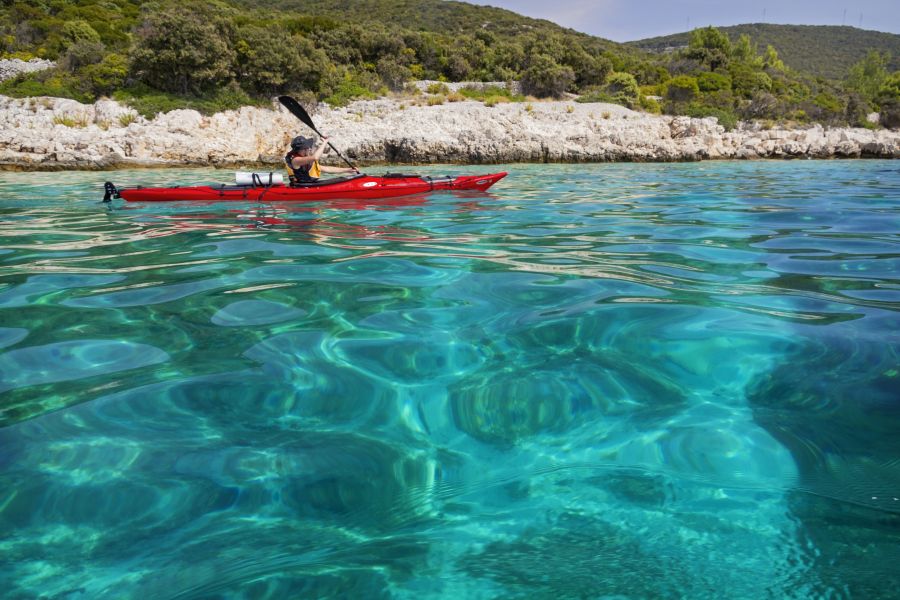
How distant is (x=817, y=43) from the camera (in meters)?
89.4

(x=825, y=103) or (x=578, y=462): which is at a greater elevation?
(x=825, y=103)

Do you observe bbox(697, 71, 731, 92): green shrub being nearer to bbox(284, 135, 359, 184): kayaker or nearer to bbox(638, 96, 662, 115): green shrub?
bbox(638, 96, 662, 115): green shrub

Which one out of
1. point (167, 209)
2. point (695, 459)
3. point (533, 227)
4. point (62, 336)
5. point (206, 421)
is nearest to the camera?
point (695, 459)

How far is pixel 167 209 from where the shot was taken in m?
7.52

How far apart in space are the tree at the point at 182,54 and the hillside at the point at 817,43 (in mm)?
81300

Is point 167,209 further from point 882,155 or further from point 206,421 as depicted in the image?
point 882,155

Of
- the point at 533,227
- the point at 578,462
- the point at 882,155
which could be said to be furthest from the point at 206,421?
the point at 882,155

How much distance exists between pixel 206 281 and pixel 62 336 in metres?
0.96

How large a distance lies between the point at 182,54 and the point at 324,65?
570 centimetres

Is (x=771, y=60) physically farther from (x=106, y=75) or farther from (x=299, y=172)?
(x=299, y=172)

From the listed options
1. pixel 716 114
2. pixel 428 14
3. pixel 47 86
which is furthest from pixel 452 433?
pixel 428 14

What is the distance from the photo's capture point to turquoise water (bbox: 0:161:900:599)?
3.90ft

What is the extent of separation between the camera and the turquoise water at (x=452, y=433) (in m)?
1.19

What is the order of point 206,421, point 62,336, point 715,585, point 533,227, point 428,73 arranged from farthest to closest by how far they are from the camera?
point 428,73
point 533,227
point 62,336
point 206,421
point 715,585
